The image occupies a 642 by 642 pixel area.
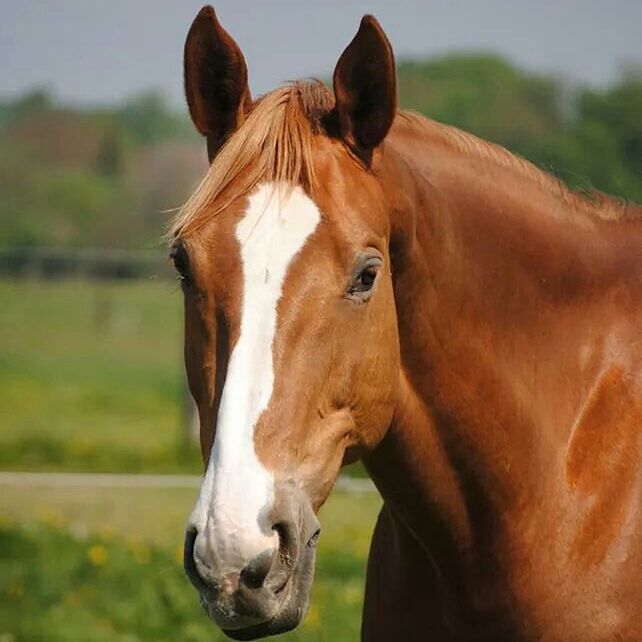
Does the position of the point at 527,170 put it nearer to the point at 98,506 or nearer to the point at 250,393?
the point at 250,393

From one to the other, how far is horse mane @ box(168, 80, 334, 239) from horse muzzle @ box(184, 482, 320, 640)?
61 centimetres

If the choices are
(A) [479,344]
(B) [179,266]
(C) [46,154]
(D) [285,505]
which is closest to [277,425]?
(D) [285,505]

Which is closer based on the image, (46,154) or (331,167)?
(331,167)

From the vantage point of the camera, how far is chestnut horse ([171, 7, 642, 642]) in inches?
94.2

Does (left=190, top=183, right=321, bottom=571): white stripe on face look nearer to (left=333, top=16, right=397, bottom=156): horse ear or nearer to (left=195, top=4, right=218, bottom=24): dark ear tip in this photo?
(left=333, top=16, right=397, bottom=156): horse ear

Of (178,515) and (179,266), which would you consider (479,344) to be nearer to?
(179,266)

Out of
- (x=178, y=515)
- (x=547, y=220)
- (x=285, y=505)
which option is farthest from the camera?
(x=178, y=515)

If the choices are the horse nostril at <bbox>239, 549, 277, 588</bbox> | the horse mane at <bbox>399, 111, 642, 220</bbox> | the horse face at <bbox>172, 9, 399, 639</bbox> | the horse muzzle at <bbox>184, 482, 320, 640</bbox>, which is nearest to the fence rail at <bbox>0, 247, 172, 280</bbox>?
the horse mane at <bbox>399, 111, 642, 220</bbox>

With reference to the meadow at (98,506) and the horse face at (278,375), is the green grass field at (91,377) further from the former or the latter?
the horse face at (278,375)

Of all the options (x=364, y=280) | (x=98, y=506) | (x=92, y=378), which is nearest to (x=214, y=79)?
(x=364, y=280)

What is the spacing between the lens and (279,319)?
244cm

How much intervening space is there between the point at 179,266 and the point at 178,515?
6.24m

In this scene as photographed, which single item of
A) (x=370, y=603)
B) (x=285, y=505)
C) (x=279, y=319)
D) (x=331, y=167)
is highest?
(x=331, y=167)

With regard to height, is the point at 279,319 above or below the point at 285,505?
above
